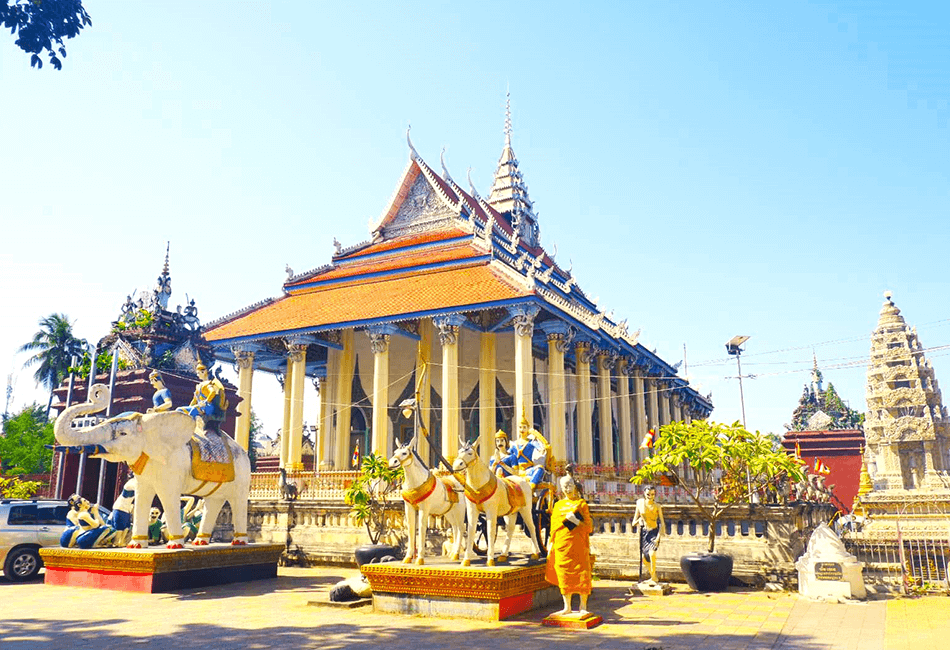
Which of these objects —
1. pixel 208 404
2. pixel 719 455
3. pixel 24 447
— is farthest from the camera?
pixel 24 447

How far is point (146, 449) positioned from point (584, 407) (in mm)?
14562

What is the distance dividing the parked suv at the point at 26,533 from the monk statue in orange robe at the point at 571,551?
9126 mm

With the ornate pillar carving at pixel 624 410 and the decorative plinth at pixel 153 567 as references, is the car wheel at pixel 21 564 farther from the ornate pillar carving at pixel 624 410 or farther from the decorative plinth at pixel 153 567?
the ornate pillar carving at pixel 624 410

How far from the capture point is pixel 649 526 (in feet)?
37.7

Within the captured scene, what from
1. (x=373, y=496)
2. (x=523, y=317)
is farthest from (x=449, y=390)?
(x=373, y=496)

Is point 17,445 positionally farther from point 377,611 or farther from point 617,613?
point 617,613

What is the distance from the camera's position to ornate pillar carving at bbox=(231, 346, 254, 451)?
23.5 metres

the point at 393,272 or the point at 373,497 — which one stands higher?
the point at 393,272

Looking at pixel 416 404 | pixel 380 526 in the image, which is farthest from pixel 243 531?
pixel 416 404

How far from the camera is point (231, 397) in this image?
2505 cm

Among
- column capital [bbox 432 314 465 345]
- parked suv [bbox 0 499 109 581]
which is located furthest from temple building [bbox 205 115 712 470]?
parked suv [bbox 0 499 109 581]

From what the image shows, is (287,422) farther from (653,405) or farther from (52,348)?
(52,348)

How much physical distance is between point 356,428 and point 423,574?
1737cm

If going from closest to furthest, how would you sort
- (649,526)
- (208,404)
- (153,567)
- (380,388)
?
(153,567), (649,526), (208,404), (380,388)
